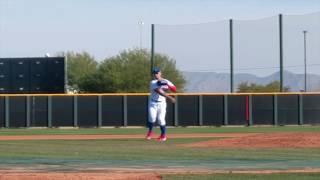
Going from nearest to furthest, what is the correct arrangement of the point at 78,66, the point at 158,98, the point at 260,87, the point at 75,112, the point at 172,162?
1. the point at 172,162
2. the point at 158,98
3. the point at 75,112
4. the point at 260,87
5. the point at 78,66

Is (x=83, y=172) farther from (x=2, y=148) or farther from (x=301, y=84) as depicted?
(x=301, y=84)

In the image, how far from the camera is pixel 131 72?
63.0 meters

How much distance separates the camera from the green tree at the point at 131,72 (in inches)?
2379

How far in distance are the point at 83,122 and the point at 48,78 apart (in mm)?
3324

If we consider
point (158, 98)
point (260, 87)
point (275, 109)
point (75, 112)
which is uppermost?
point (260, 87)

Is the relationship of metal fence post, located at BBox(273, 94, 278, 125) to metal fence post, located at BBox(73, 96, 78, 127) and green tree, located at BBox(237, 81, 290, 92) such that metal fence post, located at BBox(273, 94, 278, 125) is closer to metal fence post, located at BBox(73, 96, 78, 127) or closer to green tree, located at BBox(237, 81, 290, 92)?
metal fence post, located at BBox(73, 96, 78, 127)

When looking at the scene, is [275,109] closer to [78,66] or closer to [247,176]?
[247,176]

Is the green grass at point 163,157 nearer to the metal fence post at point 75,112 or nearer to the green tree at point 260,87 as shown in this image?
the metal fence post at point 75,112

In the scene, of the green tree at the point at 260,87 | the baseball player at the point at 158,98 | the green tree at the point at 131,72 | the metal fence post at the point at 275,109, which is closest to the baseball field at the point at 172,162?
the baseball player at the point at 158,98

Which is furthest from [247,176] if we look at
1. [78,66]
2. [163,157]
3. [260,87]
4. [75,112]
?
[78,66]

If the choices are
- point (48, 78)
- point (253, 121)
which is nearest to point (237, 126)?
point (253, 121)

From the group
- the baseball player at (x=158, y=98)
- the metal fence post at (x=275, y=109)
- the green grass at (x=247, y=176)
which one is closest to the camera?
the green grass at (x=247, y=176)

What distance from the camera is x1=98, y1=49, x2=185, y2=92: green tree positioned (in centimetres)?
6044

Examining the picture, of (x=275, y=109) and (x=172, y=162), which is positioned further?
(x=275, y=109)
